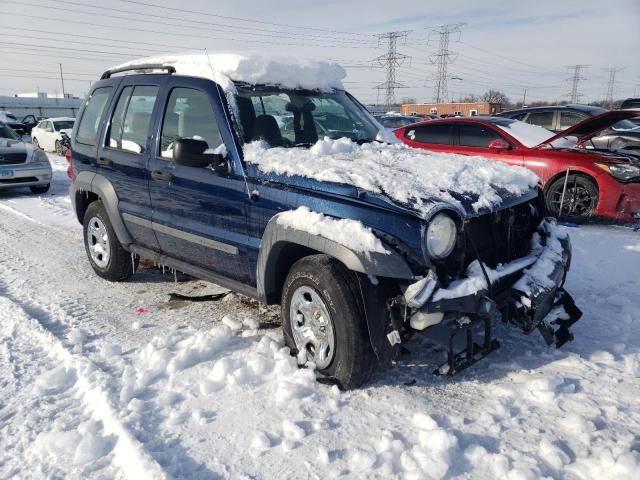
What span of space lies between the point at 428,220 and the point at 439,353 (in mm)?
1297

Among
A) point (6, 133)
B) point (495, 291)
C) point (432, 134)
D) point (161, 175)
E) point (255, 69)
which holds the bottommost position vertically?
point (495, 291)

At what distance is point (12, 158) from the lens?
10.2m

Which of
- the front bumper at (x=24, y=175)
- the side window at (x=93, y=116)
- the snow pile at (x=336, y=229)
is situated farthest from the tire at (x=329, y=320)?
the front bumper at (x=24, y=175)

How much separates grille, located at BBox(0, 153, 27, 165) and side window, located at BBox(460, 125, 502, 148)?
28.1 feet

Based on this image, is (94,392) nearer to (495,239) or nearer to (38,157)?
(495,239)

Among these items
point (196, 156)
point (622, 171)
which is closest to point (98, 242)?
point (196, 156)

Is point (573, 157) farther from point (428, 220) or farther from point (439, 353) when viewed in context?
point (428, 220)

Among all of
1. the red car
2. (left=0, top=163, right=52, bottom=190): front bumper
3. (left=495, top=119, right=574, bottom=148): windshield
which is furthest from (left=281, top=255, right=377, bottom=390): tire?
(left=0, top=163, right=52, bottom=190): front bumper

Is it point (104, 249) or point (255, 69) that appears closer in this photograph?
point (255, 69)

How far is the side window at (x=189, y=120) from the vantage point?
3.77 meters

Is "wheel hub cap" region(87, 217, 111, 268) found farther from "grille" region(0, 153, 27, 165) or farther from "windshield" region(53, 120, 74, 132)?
"windshield" region(53, 120, 74, 132)

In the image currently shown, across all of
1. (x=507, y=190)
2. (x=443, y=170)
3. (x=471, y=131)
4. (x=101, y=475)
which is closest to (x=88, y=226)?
(x=101, y=475)

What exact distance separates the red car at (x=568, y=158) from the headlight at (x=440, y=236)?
13.2 feet

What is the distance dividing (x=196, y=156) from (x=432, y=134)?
6.24 m
